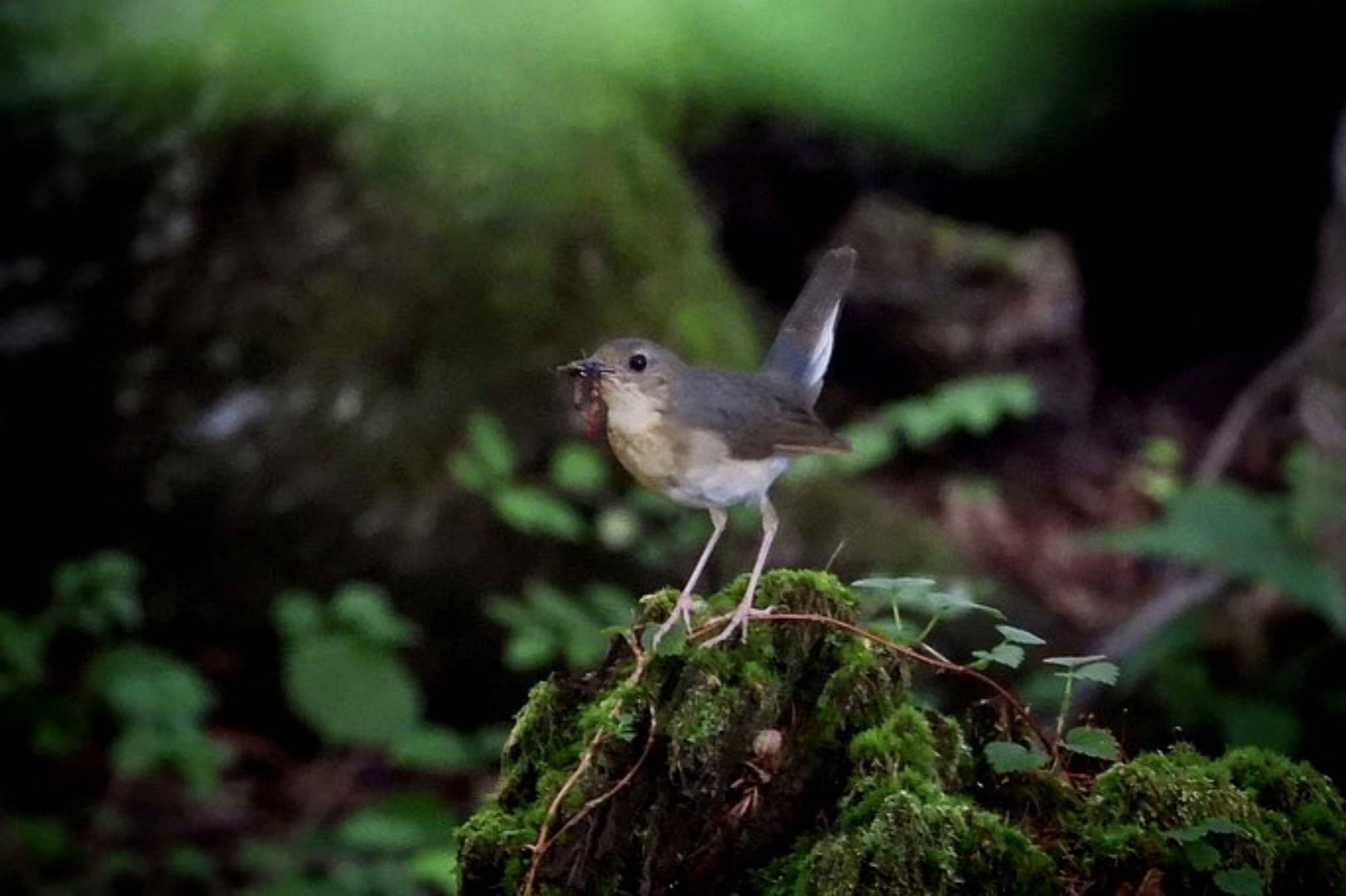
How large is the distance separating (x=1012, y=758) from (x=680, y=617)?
50 centimetres

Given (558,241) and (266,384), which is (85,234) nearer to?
(266,384)

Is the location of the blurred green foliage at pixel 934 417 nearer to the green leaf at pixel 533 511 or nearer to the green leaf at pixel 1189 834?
the green leaf at pixel 533 511

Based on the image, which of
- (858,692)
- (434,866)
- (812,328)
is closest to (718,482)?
(812,328)

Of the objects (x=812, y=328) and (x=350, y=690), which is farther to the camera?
(x=350, y=690)

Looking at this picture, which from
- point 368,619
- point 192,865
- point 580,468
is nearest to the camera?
point 368,619

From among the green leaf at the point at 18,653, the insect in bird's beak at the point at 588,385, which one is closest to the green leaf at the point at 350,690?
the green leaf at the point at 18,653

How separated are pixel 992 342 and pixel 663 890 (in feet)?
17.0

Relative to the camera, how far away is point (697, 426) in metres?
3.00

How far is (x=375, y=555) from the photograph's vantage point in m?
5.62

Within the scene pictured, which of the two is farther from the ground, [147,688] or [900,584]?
[147,688]

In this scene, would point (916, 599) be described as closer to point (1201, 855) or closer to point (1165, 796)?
point (1165, 796)

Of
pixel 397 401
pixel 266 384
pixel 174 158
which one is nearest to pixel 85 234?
pixel 174 158

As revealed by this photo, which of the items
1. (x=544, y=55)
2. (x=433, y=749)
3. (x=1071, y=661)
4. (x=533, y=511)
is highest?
(x=544, y=55)

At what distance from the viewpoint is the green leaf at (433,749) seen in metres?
5.04
